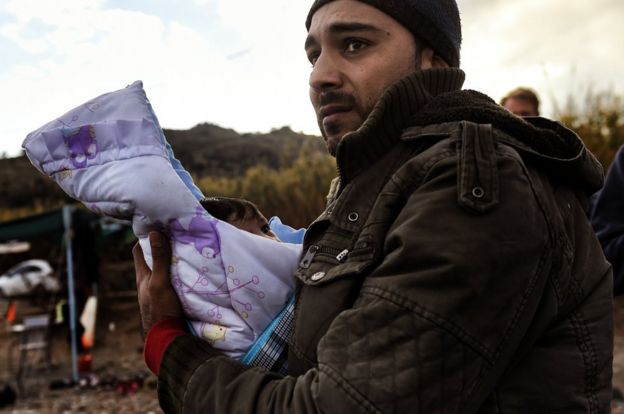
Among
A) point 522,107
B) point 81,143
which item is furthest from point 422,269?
point 522,107

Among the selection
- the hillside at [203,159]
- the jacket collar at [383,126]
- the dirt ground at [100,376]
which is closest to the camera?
the jacket collar at [383,126]

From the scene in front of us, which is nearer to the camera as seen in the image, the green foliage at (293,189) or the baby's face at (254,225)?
the baby's face at (254,225)

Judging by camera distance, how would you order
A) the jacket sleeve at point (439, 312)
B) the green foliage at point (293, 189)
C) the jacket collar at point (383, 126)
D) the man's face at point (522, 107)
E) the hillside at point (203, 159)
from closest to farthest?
1. the jacket sleeve at point (439, 312)
2. the jacket collar at point (383, 126)
3. the man's face at point (522, 107)
4. the green foliage at point (293, 189)
5. the hillside at point (203, 159)

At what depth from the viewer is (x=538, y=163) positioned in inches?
50.2

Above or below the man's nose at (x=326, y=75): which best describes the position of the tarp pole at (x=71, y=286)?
below

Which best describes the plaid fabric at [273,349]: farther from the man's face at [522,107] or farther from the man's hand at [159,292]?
the man's face at [522,107]

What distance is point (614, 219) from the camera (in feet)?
9.70

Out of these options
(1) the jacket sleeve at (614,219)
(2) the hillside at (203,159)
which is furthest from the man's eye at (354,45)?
(2) the hillside at (203,159)

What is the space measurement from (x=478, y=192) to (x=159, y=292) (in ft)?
2.79

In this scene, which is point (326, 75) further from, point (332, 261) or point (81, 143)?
point (81, 143)

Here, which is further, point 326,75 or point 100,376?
point 100,376

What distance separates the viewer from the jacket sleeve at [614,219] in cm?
289

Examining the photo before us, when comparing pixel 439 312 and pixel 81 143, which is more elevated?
pixel 81 143

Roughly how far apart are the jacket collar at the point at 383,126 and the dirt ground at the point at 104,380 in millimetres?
5594
